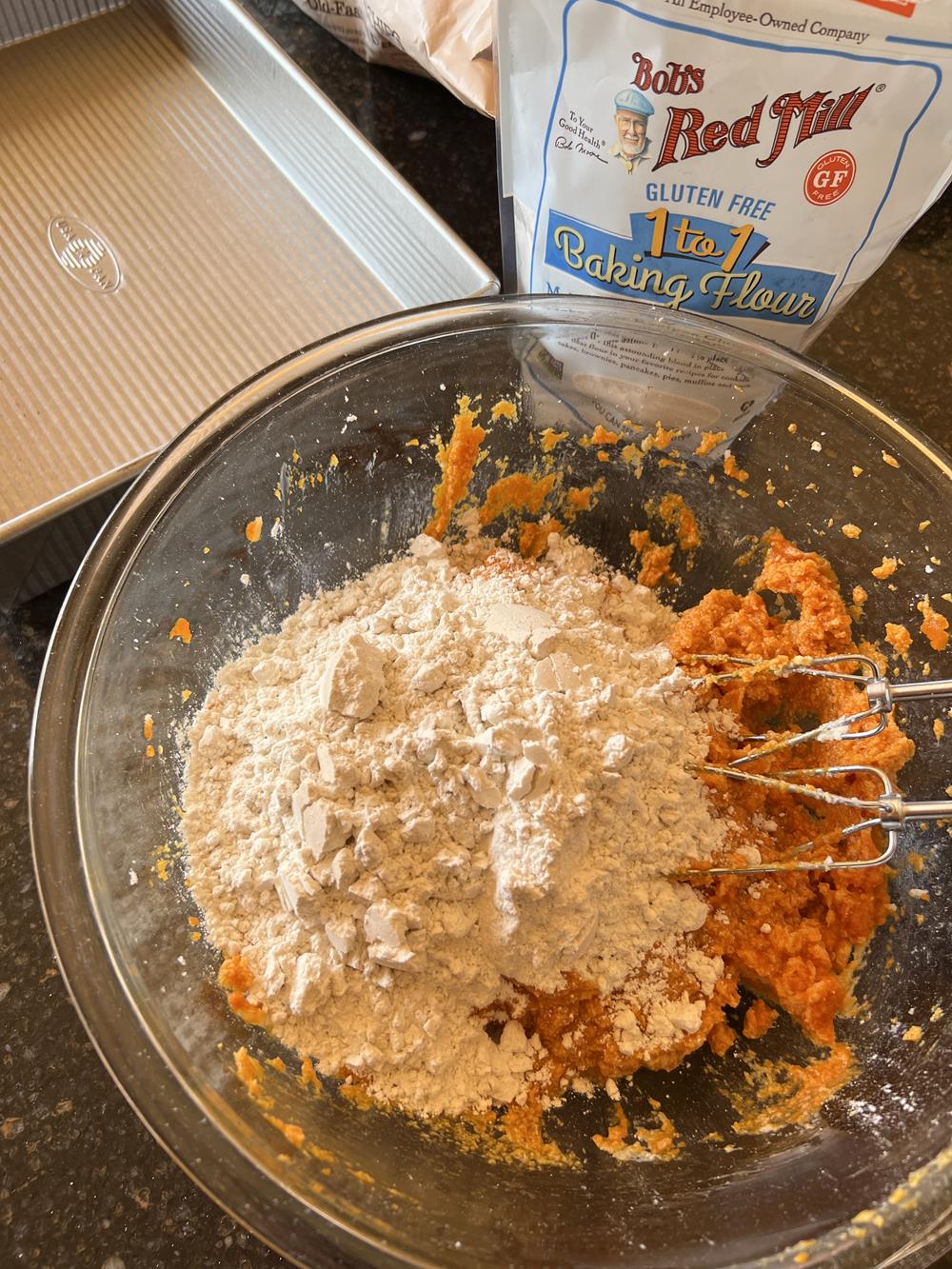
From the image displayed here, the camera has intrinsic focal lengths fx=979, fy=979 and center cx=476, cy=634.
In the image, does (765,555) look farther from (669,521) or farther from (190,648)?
(190,648)

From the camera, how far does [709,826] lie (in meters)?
0.91

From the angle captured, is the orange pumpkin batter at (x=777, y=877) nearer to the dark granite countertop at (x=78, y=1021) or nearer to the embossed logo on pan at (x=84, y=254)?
the dark granite countertop at (x=78, y=1021)

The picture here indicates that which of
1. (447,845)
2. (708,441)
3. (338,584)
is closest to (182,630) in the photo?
(338,584)

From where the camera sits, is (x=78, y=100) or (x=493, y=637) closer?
(x=493, y=637)

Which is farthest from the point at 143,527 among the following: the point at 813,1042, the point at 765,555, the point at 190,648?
the point at 813,1042

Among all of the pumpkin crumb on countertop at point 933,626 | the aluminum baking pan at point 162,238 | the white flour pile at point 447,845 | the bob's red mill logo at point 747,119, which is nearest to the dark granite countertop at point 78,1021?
the aluminum baking pan at point 162,238

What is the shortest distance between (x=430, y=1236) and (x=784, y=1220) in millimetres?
278

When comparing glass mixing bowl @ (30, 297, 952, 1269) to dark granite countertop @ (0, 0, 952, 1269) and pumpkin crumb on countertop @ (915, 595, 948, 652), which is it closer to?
pumpkin crumb on countertop @ (915, 595, 948, 652)

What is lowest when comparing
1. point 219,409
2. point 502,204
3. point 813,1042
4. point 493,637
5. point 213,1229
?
point 213,1229

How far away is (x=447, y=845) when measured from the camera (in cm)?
83

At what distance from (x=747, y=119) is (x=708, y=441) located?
12.4 inches

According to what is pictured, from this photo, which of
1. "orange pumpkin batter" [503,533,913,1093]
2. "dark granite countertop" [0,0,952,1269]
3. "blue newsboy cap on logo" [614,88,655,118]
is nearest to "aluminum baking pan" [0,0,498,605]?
"dark granite countertop" [0,0,952,1269]

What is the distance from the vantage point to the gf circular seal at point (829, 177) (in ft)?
2.79

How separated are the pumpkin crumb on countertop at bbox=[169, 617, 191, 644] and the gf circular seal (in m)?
0.70
